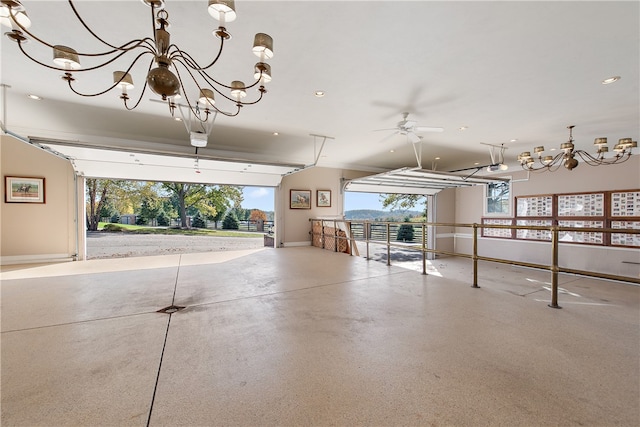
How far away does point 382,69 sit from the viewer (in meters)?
2.97

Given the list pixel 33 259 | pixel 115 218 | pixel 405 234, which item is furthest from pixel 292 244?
pixel 115 218

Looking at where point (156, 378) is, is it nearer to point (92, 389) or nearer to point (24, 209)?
point (92, 389)

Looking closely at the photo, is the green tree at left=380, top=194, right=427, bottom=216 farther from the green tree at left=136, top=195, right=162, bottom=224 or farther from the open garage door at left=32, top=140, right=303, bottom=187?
the green tree at left=136, top=195, right=162, bottom=224

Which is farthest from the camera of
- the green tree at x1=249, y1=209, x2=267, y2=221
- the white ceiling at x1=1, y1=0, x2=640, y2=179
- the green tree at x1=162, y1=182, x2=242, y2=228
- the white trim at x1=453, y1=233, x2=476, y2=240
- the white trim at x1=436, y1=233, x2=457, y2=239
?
the green tree at x1=249, y1=209, x2=267, y2=221

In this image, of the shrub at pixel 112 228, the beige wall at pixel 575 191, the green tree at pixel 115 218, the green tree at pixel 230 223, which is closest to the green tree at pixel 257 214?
the green tree at pixel 230 223

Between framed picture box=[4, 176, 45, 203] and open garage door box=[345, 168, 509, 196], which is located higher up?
open garage door box=[345, 168, 509, 196]

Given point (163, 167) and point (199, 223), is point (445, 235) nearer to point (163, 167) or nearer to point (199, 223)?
point (163, 167)

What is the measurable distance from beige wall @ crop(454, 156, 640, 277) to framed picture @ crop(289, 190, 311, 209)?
622cm

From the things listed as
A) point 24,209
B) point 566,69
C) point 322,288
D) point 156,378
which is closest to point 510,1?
point 566,69

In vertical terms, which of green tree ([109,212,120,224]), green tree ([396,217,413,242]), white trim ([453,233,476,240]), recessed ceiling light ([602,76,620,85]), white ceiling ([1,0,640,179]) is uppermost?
white ceiling ([1,0,640,179])

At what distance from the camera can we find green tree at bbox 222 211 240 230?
18.8m

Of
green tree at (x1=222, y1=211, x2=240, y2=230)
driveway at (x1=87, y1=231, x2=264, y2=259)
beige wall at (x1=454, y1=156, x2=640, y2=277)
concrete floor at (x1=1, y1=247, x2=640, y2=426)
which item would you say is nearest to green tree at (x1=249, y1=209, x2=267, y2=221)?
green tree at (x1=222, y1=211, x2=240, y2=230)

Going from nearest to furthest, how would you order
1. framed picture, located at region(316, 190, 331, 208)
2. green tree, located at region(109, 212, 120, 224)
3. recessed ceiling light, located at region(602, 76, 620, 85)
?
recessed ceiling light, located at region(602, 76, 620, 85), framed picture, located at region(316, 190, 331, 208), green tree, located at region(109, 212, 120, 224)

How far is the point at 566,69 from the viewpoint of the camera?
290 cm
